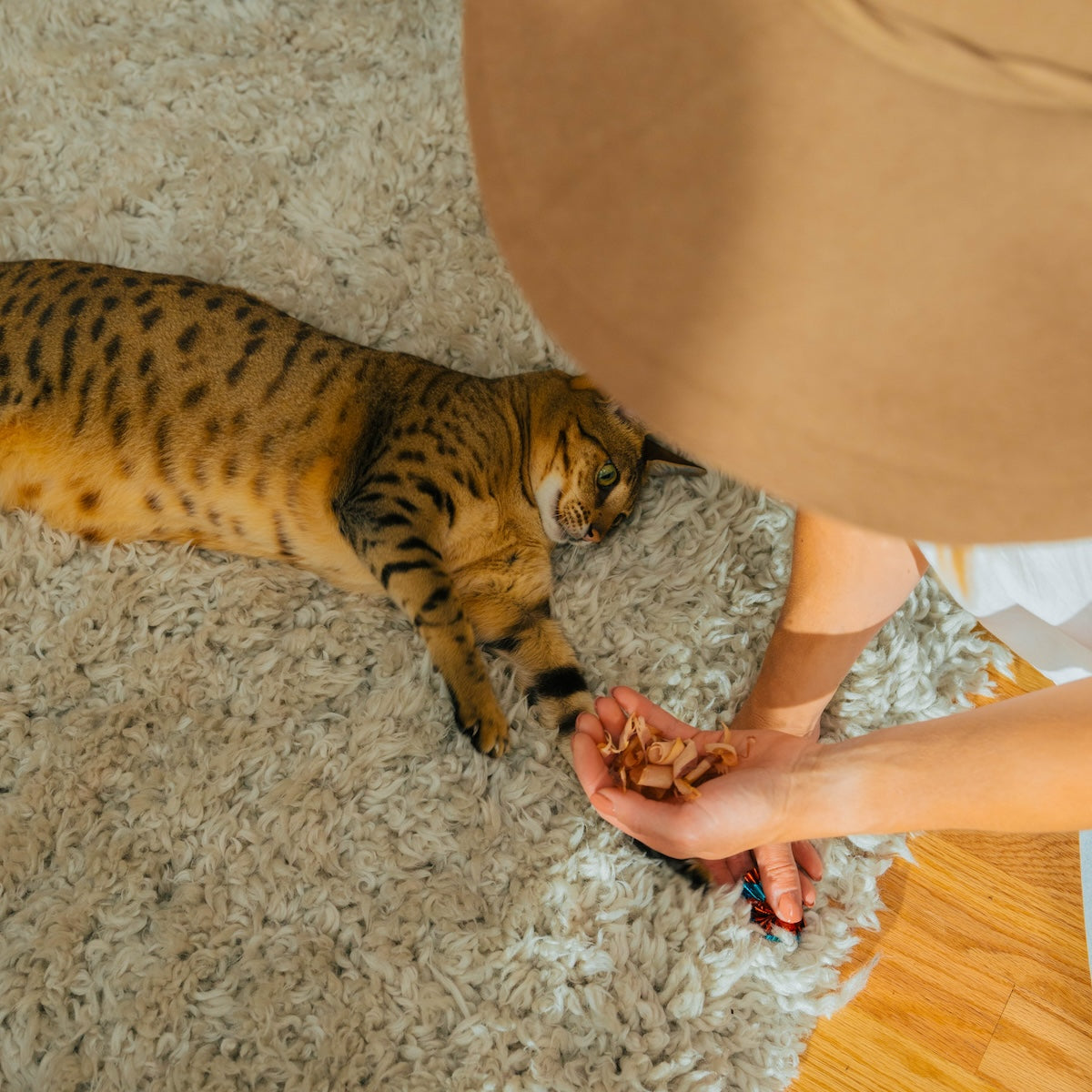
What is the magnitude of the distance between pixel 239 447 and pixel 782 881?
3.43ft

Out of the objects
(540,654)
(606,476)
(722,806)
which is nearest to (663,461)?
(606,476)

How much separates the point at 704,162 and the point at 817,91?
1.7 inches

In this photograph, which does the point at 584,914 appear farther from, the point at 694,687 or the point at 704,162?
the point at 704,162

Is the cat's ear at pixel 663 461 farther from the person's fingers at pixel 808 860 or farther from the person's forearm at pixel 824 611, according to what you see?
the person's fingers at pixel 808 860

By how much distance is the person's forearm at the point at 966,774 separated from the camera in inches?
30.0

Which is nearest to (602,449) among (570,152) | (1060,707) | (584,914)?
(584,914)

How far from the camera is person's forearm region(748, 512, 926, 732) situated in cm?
104

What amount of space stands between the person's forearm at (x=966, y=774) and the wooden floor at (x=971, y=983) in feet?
1.49

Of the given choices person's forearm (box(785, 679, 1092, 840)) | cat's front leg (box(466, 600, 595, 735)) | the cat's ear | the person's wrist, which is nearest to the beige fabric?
person's forearm (box(785, 679, 1092, 840))

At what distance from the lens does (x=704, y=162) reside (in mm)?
327

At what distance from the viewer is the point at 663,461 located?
1.56m

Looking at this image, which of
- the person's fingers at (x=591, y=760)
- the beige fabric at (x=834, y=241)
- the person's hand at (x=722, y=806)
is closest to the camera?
the beige fabric at (x=834, y=241)

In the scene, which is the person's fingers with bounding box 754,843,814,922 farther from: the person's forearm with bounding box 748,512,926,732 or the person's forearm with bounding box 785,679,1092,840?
the person's forearm with bounding box 785,679,1092,840

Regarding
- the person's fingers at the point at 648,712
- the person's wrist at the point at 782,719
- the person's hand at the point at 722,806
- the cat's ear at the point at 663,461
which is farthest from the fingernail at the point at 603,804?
the cat's ear at the point at 663,461
